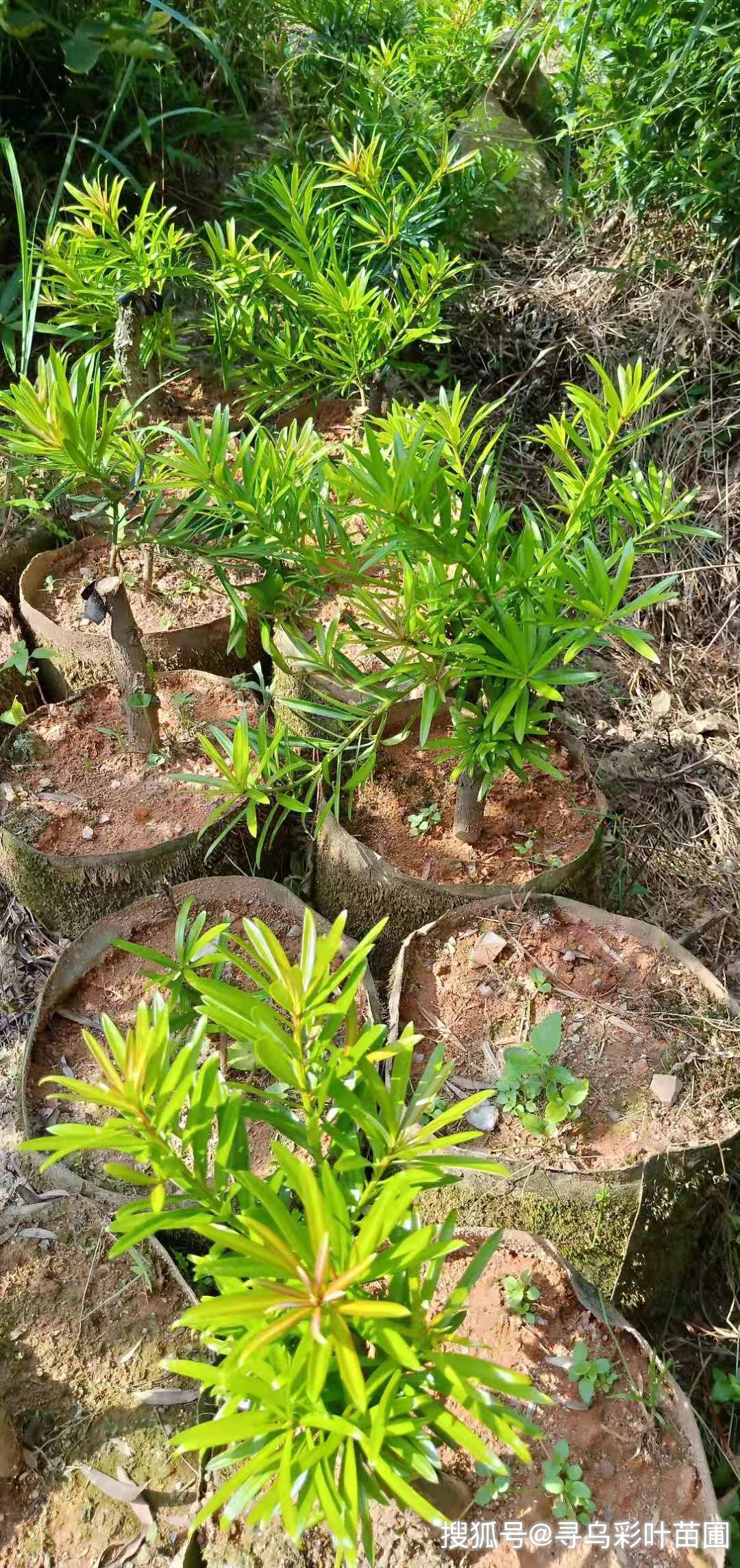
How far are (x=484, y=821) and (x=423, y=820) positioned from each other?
122 millimetres

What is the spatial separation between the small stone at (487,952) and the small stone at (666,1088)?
0.33 m

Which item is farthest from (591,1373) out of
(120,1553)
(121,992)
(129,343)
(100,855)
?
(129,343)

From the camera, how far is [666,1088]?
1.52 meters

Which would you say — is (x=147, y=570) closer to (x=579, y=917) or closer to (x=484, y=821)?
(x=484, y=821)

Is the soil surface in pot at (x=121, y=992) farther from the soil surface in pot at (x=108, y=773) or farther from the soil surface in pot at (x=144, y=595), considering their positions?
the soil surface in pot at (x=144, y=595)

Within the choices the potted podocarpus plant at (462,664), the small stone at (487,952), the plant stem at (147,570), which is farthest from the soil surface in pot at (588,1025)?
the plant stem at (147,570)

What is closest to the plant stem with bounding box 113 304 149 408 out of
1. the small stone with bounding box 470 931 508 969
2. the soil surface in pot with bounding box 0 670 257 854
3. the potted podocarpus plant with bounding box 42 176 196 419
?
the potted podocarpus plant with bounding box 42 176 196 419

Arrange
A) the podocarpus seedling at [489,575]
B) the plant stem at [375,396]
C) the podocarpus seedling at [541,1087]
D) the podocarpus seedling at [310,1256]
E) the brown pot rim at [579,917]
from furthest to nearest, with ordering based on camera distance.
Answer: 1. the plant stem at [375,396]
2. the brown pot rim at [579,917]
3. the podocarpus seedling at [541,1087]
4. the podocarpus seedling at [489,575]
5. the podocarpus seedling at [310,1256]

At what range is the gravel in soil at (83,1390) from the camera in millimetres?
1188

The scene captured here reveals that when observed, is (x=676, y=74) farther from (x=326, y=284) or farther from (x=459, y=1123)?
(x=459, y=1123)

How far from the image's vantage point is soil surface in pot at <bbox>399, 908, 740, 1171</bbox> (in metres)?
1.48

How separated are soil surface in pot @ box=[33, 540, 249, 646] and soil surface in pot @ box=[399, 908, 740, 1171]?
3.35 feet

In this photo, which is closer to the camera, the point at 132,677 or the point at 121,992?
the point at 121,992

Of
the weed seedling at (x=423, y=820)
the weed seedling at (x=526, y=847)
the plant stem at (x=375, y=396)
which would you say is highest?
the plant stem at (x=375, y=396)
